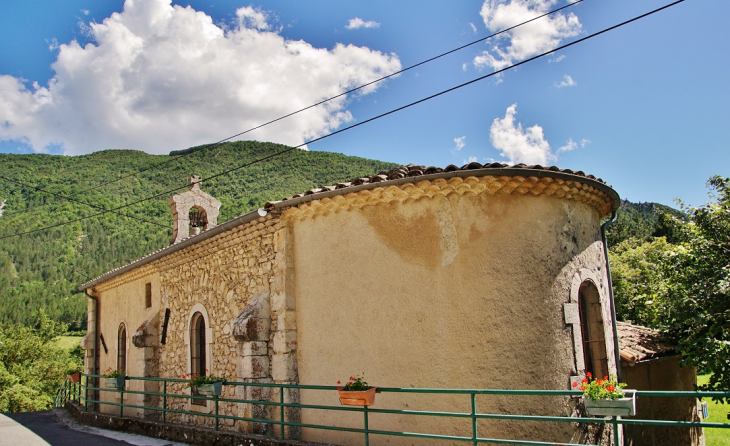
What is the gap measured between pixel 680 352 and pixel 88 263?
7345 centimetres

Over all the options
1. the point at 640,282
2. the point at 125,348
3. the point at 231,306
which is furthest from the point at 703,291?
the point at 125,348

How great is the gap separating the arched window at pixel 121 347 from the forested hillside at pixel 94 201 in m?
34.8

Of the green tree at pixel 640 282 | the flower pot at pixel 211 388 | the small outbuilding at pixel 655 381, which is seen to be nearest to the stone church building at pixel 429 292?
the flower pot at pixel 211 388

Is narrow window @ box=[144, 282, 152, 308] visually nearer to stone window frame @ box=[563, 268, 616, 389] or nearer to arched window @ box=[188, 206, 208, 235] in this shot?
arched window @ box=[188, 206, 208, 235]

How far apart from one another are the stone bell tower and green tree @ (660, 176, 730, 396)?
41.9 feet

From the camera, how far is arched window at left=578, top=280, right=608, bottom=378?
26.3ft

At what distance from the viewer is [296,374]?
8.68 m

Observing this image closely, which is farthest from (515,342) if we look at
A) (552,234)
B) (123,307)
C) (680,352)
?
(123,307)

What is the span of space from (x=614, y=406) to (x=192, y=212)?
14662 mm

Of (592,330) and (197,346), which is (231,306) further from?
(592,330)

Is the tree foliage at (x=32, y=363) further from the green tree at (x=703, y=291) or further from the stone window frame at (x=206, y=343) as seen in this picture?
the green tree at (x=703, y=291)

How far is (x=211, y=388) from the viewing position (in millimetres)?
8898

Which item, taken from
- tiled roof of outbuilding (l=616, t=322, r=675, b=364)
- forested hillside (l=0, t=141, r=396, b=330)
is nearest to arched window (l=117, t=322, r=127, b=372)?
tiled roof of outbuilding (l=616, t=322, r=675, b=364)

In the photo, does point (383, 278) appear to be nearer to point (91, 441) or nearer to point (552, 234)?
point (552, 234)
